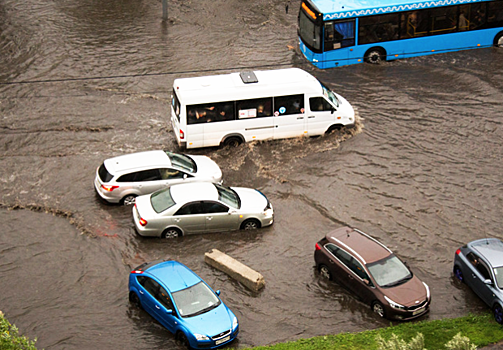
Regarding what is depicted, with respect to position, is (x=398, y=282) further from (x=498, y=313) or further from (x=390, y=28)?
(x=390, y=28)

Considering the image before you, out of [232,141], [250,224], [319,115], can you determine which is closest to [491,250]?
[250,224]

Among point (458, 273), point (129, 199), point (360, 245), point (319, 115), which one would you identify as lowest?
point (458, 273)

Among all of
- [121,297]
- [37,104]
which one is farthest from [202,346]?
[37,104]

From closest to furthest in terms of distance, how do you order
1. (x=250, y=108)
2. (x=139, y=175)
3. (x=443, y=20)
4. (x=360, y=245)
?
(x=360, y=245) < (x=139, y=175) < (x=250, y=108) < (x=443, y=20)

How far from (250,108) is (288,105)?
4.59ft

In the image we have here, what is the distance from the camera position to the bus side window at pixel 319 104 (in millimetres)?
22891

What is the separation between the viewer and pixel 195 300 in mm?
14648

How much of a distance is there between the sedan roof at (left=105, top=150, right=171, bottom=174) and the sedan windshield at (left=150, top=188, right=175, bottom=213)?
1.25 metres

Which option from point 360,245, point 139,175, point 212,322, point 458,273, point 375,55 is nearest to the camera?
point 212,322

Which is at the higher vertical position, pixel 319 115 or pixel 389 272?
pixel 319 115

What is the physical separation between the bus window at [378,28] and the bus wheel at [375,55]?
1.51 feet

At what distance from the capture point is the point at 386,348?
9.87 m

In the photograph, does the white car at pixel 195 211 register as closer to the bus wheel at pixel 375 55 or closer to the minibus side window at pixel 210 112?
the minibus side window at pixel 210 112

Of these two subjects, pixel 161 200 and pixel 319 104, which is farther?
pixel 319 104
